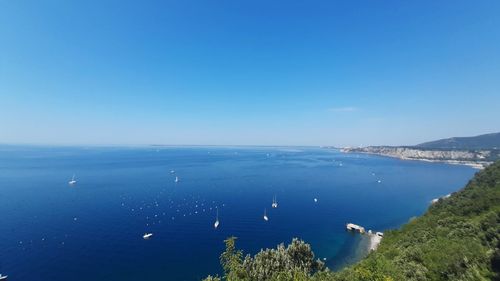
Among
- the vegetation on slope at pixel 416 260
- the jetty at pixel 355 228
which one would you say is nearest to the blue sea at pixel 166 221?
the jetty at pixel 355 228

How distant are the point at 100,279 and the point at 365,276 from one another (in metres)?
36.6

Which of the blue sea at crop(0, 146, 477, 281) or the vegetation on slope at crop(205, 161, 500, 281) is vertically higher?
the vegetation on slope at crop(205, 161, 500, 281)

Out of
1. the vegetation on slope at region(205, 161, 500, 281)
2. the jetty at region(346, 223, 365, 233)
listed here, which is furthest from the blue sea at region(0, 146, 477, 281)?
the vegetation on slope at region(205, 161, 500, 281)

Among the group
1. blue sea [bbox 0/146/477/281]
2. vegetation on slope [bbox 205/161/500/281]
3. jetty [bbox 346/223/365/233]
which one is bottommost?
jetty [bbox 346/223/365/233]

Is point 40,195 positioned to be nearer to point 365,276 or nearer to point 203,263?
point 203,263

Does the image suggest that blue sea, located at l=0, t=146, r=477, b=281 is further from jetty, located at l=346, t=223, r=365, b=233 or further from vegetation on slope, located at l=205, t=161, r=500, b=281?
vegetation on slope, located at l=205, t=161, r=500, b=281

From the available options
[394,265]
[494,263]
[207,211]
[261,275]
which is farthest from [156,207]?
[494,263]

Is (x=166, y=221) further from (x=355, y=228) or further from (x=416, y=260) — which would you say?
(x=416, y=260)

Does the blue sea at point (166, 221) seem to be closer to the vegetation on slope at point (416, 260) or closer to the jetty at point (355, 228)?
the jetty at point (355, 228)

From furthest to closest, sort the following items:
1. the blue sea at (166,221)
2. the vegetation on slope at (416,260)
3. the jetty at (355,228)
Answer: the jetty at (355,228) < the blue sea at (166,221) < the vegetation on slope at (416,260)

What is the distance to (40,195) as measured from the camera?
287 feet

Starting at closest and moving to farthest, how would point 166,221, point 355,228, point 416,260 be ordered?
point 416,260 < point 355,228 < point 166,221

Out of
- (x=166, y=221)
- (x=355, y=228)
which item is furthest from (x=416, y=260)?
(x=166, y=221)

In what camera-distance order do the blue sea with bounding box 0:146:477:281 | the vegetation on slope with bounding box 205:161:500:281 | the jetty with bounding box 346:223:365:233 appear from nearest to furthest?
the vegetation on slope with bounding box 205:161:500:281, the blue sea with bounding box 0:146:477:281, the jetty with bounding box 346:223:365:233
